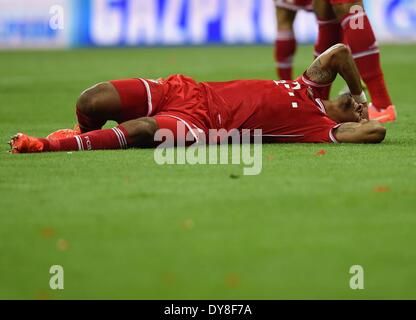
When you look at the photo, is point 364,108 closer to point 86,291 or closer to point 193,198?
point 193,198

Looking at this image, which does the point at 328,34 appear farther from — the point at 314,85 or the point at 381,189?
the point at 381,189

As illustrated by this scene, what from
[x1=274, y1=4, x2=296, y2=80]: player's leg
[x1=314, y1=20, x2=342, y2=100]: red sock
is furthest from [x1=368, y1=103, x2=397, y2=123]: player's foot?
[x1=274, y1=4, x2=296, y2=80]: player's leg

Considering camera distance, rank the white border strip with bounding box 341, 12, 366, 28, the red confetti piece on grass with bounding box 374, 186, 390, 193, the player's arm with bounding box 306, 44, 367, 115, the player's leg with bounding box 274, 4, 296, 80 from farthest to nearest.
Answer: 1. the player's leg with bounding box 274, 4, 296, 80
2. the white border strip with bounding box 341, 12, 366, 28
3. the player's arm with bounding box 306, 44, 367, 115
4. the red confetti piece on grass with bounding box 374, 186, 390, 193

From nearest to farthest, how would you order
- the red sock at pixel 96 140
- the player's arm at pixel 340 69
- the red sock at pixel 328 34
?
the red sock at pixel 96 140 < the player's arm at pixel 340 69 < the red sock at pixel 328 34

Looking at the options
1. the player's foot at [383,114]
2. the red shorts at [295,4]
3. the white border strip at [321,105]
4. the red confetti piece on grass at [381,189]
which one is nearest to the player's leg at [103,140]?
the white border strip at [321,105]

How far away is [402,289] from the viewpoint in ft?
11.8

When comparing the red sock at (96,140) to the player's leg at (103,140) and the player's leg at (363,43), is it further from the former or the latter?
the player's leg at (363,43)

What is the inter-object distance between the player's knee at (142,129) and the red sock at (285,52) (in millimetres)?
3740

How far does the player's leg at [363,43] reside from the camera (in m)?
8.23

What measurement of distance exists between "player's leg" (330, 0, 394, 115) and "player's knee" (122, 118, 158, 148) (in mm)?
2577

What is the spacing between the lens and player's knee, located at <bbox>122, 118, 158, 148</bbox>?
6.25 metres

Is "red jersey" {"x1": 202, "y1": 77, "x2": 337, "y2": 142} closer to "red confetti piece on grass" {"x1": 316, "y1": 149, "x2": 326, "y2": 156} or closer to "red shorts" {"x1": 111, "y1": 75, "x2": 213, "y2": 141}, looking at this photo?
"red shorts" {"x1": 111, "y1": 75, "x2": 213, "y2": 141}

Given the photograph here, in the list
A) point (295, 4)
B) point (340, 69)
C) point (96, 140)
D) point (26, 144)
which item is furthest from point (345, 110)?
point (295, 4)
